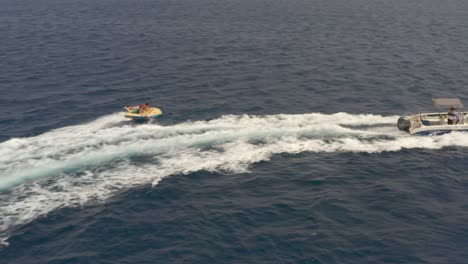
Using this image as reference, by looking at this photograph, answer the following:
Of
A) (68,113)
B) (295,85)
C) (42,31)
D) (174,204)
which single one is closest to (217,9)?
(42,31)

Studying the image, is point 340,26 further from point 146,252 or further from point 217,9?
point 146,252

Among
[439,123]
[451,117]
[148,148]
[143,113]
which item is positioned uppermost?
[143,113]

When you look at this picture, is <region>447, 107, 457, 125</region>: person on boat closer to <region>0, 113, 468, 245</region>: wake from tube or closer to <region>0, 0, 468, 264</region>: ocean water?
<region>0, 113, 468, 245</region>: wake from tube

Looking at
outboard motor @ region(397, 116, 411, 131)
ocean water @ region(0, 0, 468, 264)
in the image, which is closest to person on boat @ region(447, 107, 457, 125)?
ocean water @ region(0, 0, 468, 264)

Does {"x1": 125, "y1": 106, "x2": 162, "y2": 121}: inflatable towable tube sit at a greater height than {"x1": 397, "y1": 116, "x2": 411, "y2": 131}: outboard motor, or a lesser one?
greater

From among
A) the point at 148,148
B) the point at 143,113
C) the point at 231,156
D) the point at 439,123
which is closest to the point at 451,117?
the point at 439,123

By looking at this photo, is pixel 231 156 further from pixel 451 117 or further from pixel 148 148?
pixel 451 117

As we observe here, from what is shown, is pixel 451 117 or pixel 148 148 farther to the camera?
pixel 451 117
